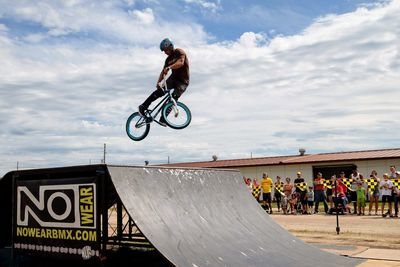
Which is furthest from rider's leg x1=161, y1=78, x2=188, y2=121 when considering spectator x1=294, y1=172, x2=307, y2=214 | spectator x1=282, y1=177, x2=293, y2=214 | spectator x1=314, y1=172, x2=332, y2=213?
spectator x1=282, y1=177, x2=293, y2=214

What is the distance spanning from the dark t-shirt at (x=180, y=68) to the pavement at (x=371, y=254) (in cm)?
418

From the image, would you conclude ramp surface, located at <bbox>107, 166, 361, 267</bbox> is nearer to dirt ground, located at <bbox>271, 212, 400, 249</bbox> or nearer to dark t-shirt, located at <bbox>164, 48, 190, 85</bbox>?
dark t-shirt, located at <bbox>164, 48, 190, 85</bbox>

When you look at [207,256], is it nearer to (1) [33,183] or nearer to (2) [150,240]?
(2) [150,240]

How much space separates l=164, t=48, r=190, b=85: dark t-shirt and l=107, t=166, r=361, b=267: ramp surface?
2.05m

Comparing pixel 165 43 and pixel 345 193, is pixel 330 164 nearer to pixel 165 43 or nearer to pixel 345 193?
pixel 345 193

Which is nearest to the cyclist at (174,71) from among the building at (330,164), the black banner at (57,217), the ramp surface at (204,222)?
the ramp surface at (204,222)

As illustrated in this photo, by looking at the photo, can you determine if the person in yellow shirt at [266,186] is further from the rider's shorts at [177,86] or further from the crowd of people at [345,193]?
the rider's shorts at [177,86]

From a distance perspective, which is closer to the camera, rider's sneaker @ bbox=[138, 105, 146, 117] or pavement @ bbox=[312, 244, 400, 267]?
pavement @ bbox=[312, 244, 400, 267]

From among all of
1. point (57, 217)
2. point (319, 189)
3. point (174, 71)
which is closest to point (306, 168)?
point (319, 189)

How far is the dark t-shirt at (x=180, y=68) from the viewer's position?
8469mm

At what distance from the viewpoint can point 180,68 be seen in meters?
8.62

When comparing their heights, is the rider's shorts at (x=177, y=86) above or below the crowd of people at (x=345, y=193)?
above

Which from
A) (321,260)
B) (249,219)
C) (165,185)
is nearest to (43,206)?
(165,185)

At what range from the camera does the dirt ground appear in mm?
9080
